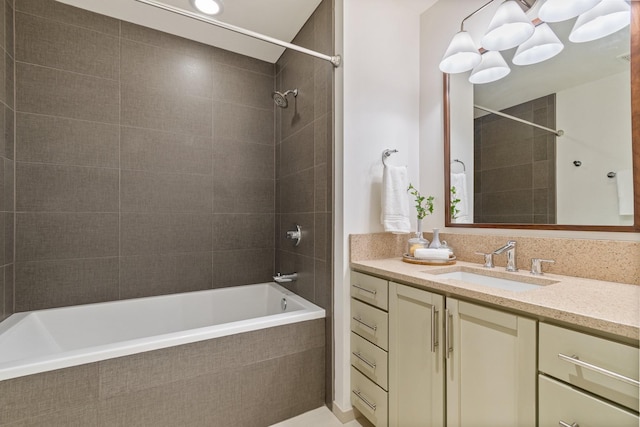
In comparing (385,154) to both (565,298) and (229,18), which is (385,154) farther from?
(229,18)

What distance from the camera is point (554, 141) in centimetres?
132

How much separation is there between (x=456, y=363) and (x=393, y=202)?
2.82 ft

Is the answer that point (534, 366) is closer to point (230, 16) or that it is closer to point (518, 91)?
point (518, 91)

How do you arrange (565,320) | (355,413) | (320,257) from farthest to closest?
(320,257) < (355,413) < (565,320)

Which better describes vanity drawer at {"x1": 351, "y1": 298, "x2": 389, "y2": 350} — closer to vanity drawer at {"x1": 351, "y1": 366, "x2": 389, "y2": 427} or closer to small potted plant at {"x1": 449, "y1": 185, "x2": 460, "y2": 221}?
vanity drawer at {"x1": 351, "y1": 366, "x2": 389, "y2": 427}

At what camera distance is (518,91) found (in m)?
1.47

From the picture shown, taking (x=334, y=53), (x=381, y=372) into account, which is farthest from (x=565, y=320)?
(x=334, y=53)

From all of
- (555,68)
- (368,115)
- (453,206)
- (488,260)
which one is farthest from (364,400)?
(555,68)

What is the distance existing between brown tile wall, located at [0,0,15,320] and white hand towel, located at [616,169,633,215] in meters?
2.98

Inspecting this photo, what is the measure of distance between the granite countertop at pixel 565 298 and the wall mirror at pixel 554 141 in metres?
0.28

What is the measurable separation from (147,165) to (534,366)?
2.42 m

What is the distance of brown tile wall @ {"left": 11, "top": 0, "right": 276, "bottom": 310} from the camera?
5.84ft

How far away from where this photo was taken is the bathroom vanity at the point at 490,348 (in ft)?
2.35

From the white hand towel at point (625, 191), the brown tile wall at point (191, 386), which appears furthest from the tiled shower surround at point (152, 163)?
the white hand towel at point (625, 191)
